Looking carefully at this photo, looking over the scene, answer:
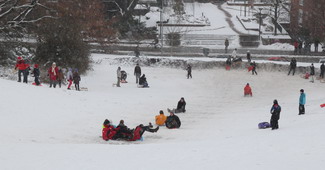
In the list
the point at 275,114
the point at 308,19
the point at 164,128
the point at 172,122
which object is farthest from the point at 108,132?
the point at 308,19

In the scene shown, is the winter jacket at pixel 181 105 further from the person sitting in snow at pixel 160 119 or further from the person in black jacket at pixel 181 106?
the person sitting in snow at pixel 160 119

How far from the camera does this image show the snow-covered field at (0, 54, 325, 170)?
14.1 metres

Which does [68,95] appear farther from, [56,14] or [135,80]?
[56,14]

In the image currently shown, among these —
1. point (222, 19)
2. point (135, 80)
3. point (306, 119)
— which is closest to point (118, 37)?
point (222, 19)

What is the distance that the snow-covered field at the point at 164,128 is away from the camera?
1405 cm

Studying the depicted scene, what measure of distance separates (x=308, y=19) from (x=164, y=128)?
36.8 metres

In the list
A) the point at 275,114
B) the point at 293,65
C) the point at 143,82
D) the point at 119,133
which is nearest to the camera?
the point at 119,133

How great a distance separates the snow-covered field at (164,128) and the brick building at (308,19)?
15690 millimetres

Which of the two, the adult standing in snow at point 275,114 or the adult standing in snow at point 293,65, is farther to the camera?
the adult standing in snow at point 293,65

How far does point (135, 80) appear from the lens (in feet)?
116

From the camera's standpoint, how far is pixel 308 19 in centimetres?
5353

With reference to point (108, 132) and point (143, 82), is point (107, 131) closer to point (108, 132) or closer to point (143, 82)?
point (108, 132)

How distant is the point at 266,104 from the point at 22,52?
19661 millimetres

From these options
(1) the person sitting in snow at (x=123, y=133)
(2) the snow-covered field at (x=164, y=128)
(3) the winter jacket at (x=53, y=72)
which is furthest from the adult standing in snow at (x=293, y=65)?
(1) the person sitting in snow at (x=123, y=133)
